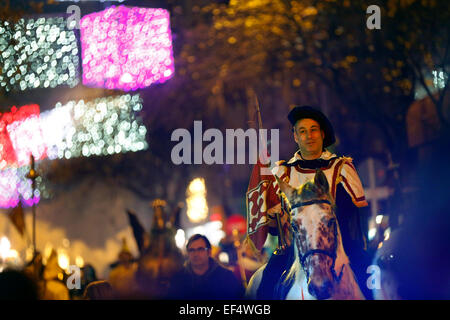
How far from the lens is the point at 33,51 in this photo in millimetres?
8805

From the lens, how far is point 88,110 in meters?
14.9

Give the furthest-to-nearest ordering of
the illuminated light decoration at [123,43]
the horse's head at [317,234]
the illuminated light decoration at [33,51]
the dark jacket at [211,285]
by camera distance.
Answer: the illuminated light decoration at [123,43] < the illuminated light decoration at [33,51] < the dark jacket at [211,285] < the horse's head at [317,234]

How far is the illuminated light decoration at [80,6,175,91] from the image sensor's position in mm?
11047

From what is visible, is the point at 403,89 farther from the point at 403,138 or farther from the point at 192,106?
the point at 192,106

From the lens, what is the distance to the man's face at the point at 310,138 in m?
5.46

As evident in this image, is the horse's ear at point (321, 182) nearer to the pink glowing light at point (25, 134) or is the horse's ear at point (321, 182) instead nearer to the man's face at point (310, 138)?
the man's face at point (310, 138)

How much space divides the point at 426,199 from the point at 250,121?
193 inches

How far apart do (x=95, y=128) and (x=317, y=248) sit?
1140 cm

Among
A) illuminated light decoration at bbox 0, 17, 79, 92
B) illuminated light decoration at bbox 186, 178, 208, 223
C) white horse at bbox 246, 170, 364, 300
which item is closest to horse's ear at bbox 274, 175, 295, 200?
white horse at bbox 246, 170, 364, 300

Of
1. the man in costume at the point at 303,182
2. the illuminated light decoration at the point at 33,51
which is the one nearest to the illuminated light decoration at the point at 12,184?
the illuminated light decoration at the point at 33,51

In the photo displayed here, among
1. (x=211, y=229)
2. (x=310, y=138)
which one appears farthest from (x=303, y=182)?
(x=211, y=229)

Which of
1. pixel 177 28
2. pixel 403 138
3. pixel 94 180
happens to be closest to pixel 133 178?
pixel 94 180

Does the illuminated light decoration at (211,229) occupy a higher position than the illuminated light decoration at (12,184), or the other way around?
the illuminated light decoration at (12,184)
